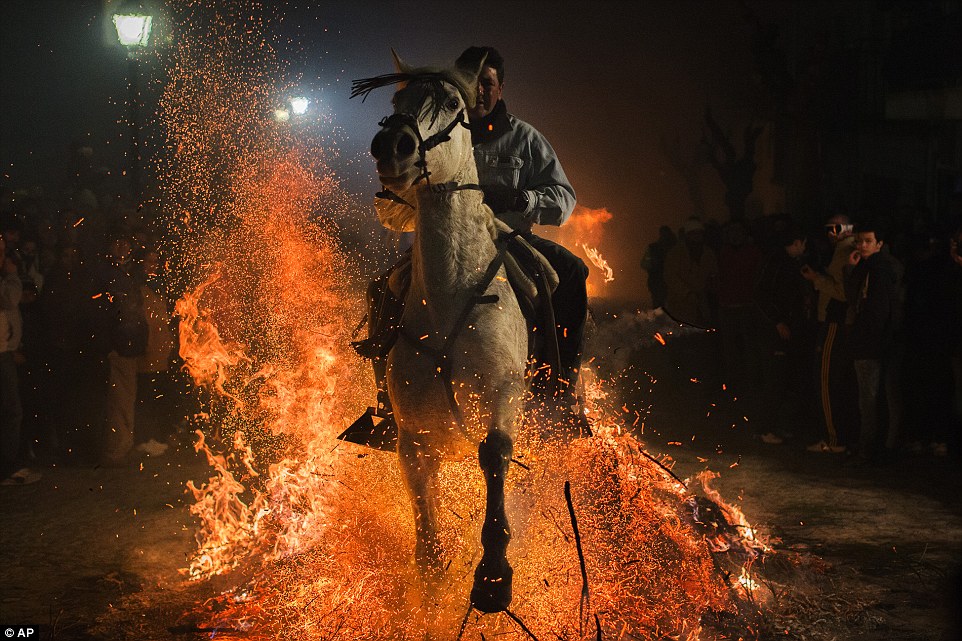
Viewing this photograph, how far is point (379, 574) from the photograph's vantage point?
18.5 ft

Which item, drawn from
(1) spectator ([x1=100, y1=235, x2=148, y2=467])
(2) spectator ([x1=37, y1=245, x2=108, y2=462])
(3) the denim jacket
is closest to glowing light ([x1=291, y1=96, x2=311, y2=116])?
(1) spectator ([x1=100, y1=235, x2=148, y2=467])

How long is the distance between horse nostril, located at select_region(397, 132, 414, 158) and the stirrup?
1939 mm

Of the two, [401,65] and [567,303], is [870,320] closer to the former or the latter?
[567,303]

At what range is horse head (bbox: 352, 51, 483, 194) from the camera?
4352 mm

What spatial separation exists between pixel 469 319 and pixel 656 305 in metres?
12.3

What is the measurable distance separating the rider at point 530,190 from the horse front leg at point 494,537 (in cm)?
96

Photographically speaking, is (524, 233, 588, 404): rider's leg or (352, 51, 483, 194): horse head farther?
(524, 233, 588, 404): rider's leg

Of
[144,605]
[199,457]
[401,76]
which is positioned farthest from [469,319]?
[199,457]

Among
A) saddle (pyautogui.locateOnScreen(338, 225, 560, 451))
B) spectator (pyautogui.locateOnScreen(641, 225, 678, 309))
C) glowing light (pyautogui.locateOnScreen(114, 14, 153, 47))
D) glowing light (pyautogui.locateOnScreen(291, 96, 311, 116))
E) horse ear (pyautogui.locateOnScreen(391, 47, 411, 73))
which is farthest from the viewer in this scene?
spectator (pyautogui.locateOnScreen(641, 225, 678, 309))

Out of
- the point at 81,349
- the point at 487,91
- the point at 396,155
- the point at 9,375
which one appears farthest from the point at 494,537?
the point at 81,349

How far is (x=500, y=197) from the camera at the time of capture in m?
5.54

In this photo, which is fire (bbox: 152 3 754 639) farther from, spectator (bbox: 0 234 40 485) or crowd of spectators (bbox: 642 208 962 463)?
crowd of spectators (bbox: 642 208 962 463)

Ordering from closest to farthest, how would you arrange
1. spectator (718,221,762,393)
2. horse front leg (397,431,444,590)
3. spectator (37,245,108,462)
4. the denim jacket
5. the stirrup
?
horse front leg (397,431,444,590) < the stirrup < the denim jacket < spectator (37,245,108,462) < spectator (718,221,762,393)

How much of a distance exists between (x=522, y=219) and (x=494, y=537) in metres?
2.08
